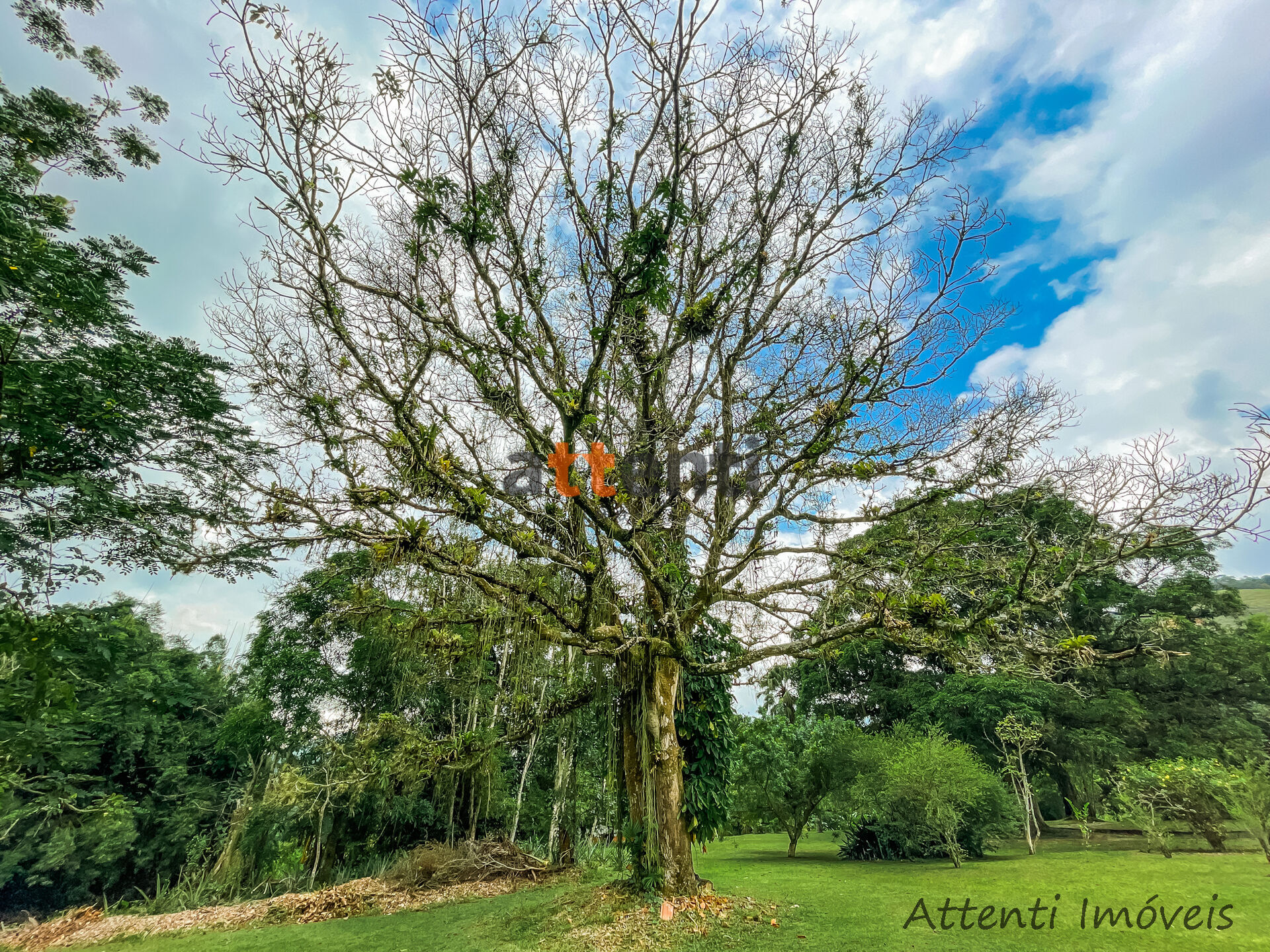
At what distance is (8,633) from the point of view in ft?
6.73

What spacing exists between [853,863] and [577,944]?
28.9 feet

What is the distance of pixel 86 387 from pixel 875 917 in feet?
32.4

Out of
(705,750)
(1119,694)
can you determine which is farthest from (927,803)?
(1119,694)

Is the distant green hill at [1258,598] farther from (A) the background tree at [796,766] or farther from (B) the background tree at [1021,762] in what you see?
(A) the background tree at [796,766]

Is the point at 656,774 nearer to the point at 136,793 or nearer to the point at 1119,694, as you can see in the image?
the point at 136,793

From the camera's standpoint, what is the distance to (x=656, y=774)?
510 centimetres

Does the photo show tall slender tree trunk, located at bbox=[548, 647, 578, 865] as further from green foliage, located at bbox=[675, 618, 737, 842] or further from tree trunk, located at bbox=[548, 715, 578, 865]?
green foliage, located at bbox=[675, 618, 737, 842]

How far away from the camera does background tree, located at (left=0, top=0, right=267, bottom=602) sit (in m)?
4.79

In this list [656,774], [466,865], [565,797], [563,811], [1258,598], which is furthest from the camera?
[1258,598]

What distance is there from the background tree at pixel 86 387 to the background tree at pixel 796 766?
10109 mm

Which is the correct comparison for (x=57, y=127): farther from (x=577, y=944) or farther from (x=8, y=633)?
(x=577, y=944)

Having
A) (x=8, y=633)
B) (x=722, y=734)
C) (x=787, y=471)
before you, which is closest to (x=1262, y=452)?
(x=787, y=471)

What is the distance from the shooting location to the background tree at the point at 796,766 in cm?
1092

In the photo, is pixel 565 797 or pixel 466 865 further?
pixel 565 797
